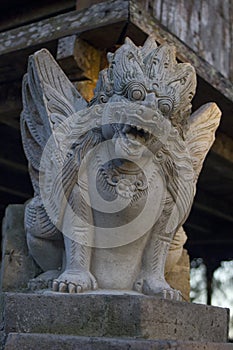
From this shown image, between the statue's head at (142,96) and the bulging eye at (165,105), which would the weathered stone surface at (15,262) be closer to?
the statue's head at (142,96)

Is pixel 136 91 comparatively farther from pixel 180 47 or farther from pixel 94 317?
pixel 180 47

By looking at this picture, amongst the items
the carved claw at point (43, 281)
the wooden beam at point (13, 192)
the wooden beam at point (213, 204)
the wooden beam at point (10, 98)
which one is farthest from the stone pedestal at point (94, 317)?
the wooden beam at point (13, 192)

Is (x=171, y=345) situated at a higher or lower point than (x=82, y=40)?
lower

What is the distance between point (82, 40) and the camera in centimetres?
248

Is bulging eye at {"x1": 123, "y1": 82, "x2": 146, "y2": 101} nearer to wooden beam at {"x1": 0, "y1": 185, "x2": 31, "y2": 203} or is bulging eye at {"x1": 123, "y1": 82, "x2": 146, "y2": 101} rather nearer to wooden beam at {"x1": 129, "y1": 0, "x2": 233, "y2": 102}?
wooden beam at {"x1": 129, "y1": 0, "x2": 233, "y2": 102}

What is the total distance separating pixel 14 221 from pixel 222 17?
1837 millimetres

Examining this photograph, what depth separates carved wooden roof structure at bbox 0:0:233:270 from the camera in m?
2.40

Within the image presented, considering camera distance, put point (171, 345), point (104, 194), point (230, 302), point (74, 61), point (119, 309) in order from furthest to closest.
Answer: point (230, 302) → point (74, 61) → point (104, 194) → point (119, 309) → point (171, 345)

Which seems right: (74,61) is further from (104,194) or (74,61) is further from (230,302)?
(230,302)

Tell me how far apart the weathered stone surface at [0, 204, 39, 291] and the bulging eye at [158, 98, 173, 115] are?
0.95 metres

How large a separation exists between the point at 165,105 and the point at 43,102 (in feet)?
1.81

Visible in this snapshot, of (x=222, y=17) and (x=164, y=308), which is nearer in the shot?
(x=164, y=308)

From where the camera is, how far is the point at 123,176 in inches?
74.5

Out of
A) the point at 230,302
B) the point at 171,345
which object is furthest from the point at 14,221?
the point at 230,302
